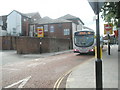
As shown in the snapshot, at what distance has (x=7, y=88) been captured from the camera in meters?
5.13

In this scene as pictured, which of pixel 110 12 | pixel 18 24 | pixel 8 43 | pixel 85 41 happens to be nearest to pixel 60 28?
pixel 8 43

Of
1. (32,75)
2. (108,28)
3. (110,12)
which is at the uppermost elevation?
(110,12)

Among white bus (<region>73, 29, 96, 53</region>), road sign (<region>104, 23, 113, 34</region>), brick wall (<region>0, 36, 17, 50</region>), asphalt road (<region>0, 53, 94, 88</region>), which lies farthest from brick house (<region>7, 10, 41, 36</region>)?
asphalt road (<region>0, 53, 94, 88</region>)

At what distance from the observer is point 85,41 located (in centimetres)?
1653

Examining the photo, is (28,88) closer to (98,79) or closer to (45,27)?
(98,79)

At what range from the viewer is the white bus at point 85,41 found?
53.4ft

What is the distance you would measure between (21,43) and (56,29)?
72.3 ft

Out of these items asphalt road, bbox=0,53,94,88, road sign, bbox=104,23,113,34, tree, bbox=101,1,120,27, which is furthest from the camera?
road sign, bbox=104,23,113,34

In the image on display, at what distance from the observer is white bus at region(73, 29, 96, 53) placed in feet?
53.4

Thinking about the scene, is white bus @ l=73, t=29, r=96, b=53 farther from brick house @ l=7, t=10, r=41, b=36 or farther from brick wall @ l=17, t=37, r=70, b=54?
brick house @ l=7, t=10, r=41, b=36

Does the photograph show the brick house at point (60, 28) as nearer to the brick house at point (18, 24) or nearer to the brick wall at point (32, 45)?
the brick house at point (18, 24)

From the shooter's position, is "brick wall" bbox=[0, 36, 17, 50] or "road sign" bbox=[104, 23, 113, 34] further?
"brick wall" bbox=[0, 36, 17, 50]

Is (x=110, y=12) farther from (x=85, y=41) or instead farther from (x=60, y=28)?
(x=60, y=28)

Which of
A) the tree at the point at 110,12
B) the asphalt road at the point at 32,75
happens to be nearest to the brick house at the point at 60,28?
the tree at the point at 110,12
